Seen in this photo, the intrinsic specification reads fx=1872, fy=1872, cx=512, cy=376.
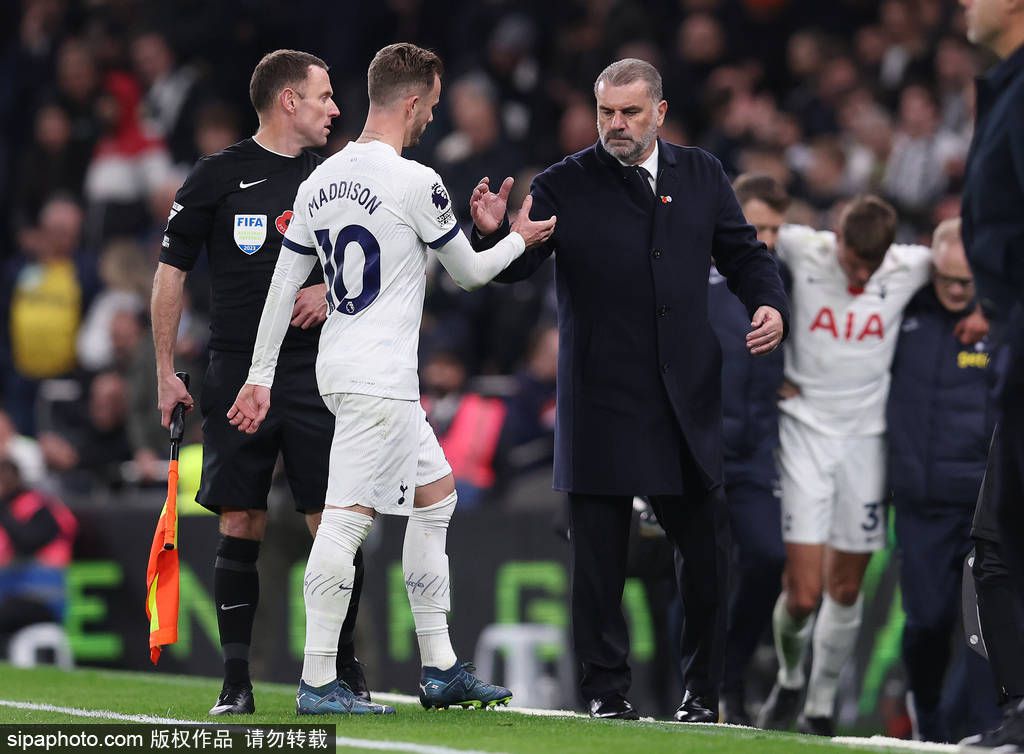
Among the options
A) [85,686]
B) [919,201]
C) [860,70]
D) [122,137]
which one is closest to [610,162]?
[85,686]

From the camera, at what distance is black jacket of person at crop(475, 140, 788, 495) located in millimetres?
6906

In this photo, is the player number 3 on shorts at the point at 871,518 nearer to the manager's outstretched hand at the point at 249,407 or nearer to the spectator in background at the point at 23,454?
the manager's outstretched hand at the point at 249,407

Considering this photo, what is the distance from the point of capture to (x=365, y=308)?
6.35m

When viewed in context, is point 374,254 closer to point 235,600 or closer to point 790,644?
point 235,600

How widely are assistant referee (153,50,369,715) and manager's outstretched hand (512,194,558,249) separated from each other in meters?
0.78

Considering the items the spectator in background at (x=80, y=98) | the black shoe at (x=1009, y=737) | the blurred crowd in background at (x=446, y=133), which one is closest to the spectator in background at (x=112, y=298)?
the blurred crowd in background at (x=446, y=133)

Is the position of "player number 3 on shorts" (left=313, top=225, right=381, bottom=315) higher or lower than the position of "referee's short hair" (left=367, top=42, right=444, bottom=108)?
lower

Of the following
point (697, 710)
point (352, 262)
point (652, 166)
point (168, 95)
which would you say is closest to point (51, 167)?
point (168, 95)

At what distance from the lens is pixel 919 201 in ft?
40.5

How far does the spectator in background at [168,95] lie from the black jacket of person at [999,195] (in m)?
11.5

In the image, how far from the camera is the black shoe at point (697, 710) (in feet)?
23.2

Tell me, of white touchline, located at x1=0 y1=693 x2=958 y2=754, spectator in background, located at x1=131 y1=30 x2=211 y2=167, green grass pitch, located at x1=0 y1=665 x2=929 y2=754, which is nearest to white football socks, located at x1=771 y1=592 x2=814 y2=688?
white touchline, located at x1=0 y1=693 x2=958 y2=754

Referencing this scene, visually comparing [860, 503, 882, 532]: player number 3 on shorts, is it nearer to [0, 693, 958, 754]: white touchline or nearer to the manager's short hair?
[0, 693, 958, 754]: white touchline

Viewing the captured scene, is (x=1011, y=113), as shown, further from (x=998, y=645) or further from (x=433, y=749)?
(x=433, y=749)
